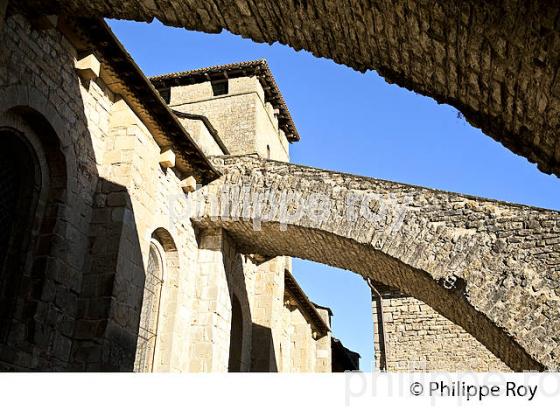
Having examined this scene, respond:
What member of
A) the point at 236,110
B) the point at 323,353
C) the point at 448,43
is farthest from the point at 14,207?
the point at 323,353

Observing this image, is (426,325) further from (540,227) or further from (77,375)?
(77,375)

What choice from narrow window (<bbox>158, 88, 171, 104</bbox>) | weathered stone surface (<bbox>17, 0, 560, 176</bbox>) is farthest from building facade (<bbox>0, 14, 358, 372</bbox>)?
narrow window (<bbox>158, 88, 171, 104</bbox>)

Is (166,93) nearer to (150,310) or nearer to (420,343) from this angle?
(420,343)

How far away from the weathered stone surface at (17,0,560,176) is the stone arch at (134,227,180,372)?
4.73m

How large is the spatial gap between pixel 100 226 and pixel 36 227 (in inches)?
35.1

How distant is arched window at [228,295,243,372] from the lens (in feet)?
35.2

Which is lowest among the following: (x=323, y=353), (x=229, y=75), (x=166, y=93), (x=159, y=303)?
(x=159, y=303)

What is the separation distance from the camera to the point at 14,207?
5949 mm

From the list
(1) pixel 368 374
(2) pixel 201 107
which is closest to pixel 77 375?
(1) pixel 368 374

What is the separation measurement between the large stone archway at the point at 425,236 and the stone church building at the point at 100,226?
833 mm

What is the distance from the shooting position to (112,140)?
7359mm

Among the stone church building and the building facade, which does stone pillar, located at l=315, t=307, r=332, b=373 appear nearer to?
the stone church building

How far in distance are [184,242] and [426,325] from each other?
28.2 ft

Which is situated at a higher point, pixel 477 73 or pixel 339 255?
pixel 339 255
